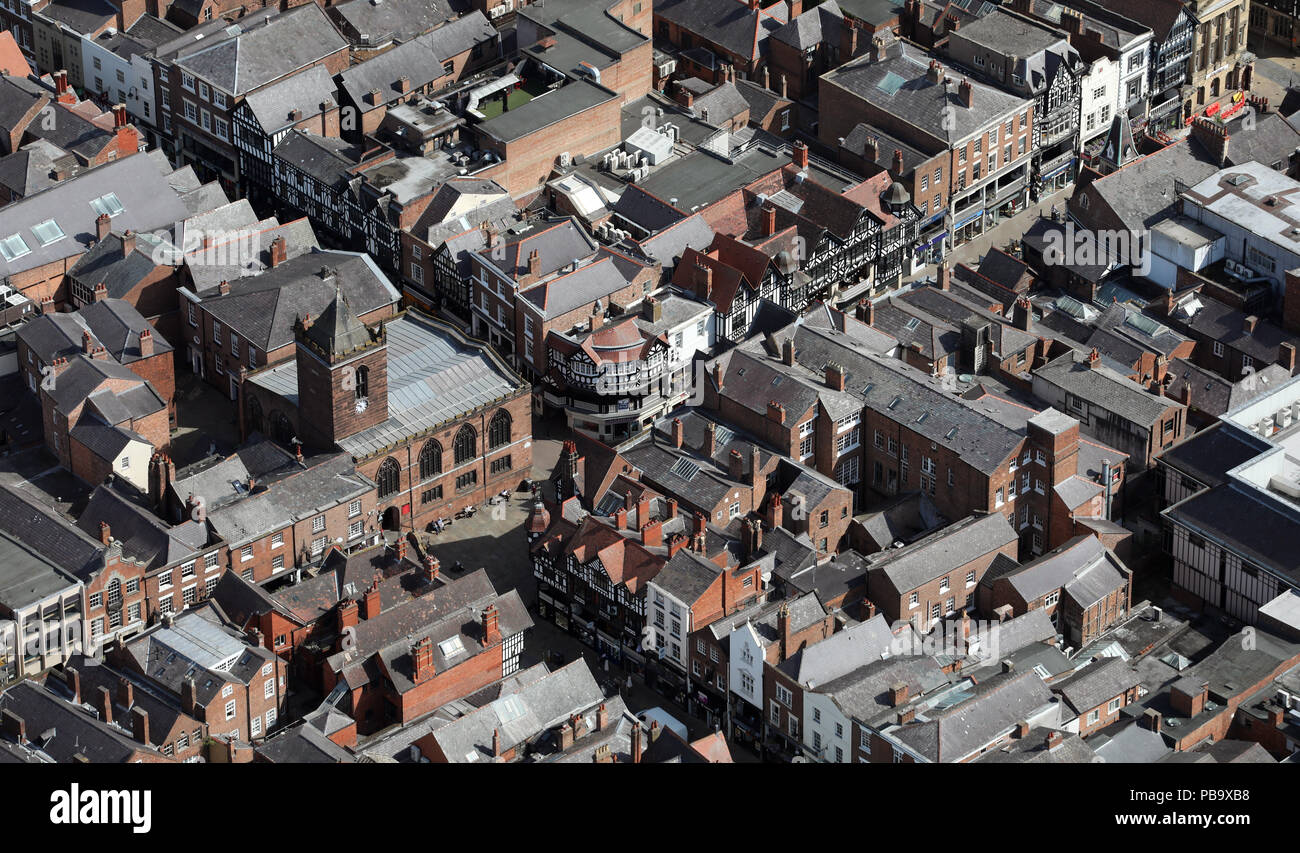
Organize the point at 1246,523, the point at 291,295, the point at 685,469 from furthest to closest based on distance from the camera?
the point at 291,295 → the point at 685,469 → the point at 1246,523

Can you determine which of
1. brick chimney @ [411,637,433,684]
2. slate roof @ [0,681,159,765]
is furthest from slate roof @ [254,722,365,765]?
brick chimney @ [411,637,433,684]

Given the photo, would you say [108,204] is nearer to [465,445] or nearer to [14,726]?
[465,445]

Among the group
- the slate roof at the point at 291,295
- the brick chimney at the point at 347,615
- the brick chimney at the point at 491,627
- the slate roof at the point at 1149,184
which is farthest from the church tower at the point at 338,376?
the slate roof at the point at 1149,184

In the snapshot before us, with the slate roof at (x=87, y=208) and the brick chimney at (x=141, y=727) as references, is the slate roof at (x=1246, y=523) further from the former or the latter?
the slate roof at (x=87, y=208)

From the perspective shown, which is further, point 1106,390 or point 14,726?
point 1106,390

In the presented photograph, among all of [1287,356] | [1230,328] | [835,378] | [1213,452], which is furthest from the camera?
[1230,328]

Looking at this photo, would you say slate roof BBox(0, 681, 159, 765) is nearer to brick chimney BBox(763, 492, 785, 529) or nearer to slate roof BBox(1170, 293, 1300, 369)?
brick chimney BBox(763, 492, 785, 529)


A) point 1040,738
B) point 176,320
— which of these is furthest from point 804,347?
point 176,320

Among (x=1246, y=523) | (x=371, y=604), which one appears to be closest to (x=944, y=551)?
(x=1246, y=523)
